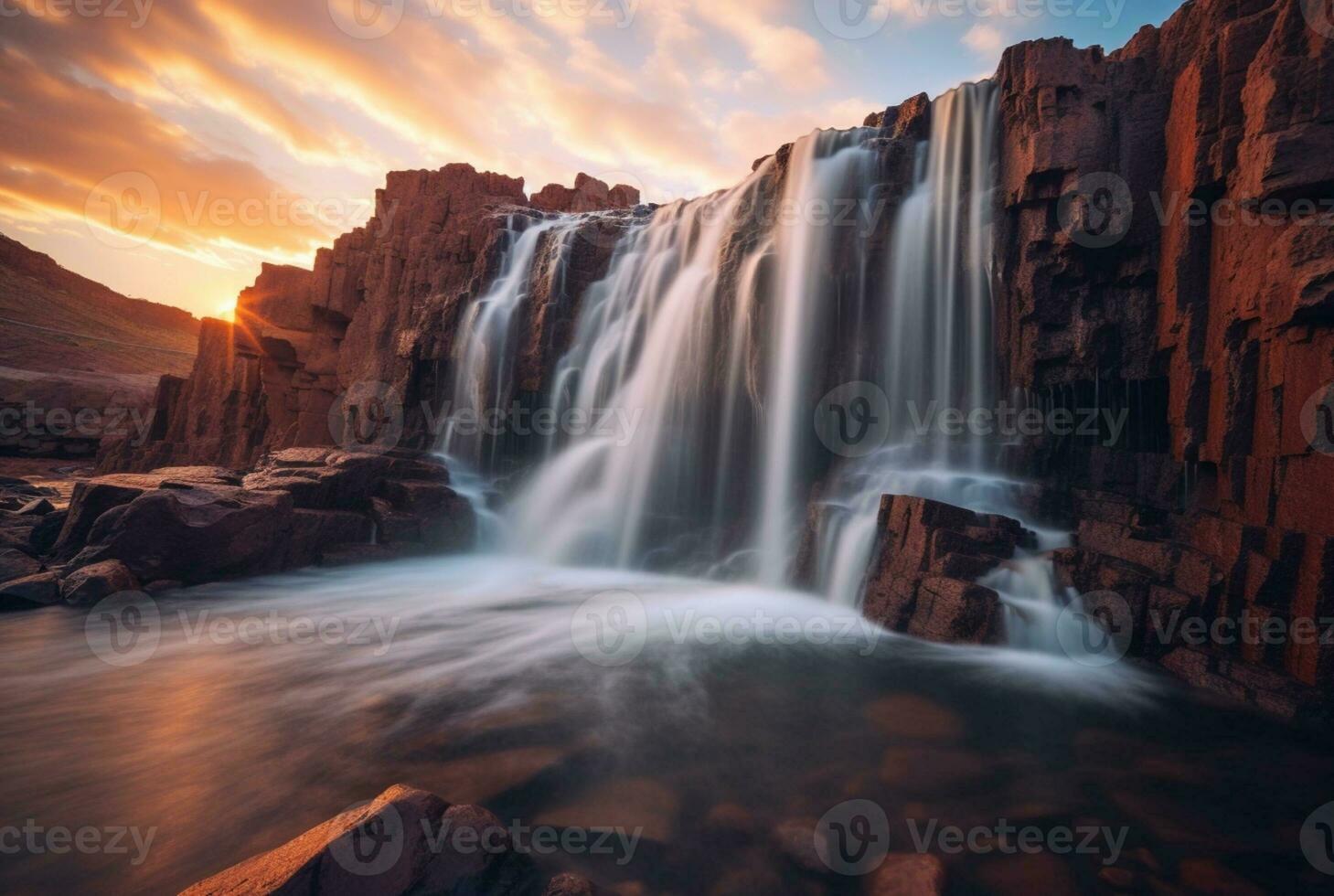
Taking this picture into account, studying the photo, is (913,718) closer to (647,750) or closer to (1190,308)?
(647,750)

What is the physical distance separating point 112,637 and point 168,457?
30.2 metres

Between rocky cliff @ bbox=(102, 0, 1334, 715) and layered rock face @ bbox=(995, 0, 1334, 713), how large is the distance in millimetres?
22

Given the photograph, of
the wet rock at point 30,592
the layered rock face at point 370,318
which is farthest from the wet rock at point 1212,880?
the layered rock face at point 370,318

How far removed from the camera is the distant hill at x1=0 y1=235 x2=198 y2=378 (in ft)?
166

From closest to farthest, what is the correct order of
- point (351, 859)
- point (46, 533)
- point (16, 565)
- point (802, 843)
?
1. point (351, 859)
2. point (802, 843)
3. point (16, 565)
4. point (46, 533)

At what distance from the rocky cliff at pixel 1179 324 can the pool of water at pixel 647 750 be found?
115 centimetres

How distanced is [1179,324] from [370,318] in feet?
80.5

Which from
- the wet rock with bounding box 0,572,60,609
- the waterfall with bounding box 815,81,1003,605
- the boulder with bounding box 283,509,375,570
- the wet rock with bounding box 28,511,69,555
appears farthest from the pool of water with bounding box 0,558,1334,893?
the waterfall with bounding box 815,81,1003,605

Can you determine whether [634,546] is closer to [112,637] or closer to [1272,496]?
[112,637]

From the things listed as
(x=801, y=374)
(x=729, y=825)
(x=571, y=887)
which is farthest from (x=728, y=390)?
(x=571, y=887)

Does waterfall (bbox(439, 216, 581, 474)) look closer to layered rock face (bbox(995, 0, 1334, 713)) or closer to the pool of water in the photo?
the pool of water

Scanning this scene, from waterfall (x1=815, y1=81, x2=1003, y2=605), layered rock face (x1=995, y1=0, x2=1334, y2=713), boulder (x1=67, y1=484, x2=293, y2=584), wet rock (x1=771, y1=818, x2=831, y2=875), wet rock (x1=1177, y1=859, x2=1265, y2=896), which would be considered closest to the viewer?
wet rock (x1=1177, y1=859, x2=1265, y2=896)

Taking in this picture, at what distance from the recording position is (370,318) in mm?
22969

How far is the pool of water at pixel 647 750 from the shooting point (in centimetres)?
319
